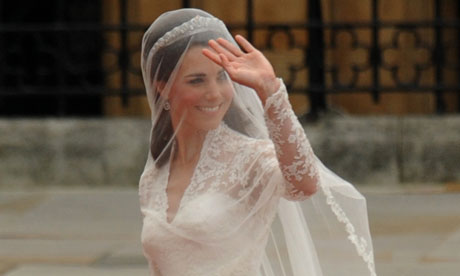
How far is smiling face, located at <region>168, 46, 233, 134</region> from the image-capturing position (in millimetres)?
3664

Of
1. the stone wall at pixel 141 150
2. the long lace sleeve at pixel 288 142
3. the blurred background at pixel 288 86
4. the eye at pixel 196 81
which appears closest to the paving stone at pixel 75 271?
the blurred background at pixel 288 86

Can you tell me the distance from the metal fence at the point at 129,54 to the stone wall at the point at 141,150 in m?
0.25

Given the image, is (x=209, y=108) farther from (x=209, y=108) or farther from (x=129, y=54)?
(x=129, y=54)

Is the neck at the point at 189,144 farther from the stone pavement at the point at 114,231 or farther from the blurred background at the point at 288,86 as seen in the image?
the blurred background at the point at 288,86

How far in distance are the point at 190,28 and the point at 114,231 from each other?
5257 mm

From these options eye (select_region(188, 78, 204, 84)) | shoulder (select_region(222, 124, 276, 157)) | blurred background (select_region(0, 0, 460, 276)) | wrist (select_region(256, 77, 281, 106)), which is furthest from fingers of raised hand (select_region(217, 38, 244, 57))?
blurred background (select_region(0, 0, 460, 276))

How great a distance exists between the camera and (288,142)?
3451mm

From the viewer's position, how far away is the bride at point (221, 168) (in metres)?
3.47

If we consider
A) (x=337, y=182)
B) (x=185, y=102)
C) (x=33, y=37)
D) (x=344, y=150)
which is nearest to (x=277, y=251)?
(x=337, y=182)

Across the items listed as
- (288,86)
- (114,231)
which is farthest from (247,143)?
(288,86)

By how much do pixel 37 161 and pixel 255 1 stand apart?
2.23 metres

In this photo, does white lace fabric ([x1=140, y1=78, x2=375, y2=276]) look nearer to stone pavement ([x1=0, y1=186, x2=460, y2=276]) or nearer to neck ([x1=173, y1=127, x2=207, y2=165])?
neck ([x1=173, y1=127, x2=207, y2=165])

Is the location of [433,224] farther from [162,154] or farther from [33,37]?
[162,154]

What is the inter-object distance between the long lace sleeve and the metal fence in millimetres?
7234
